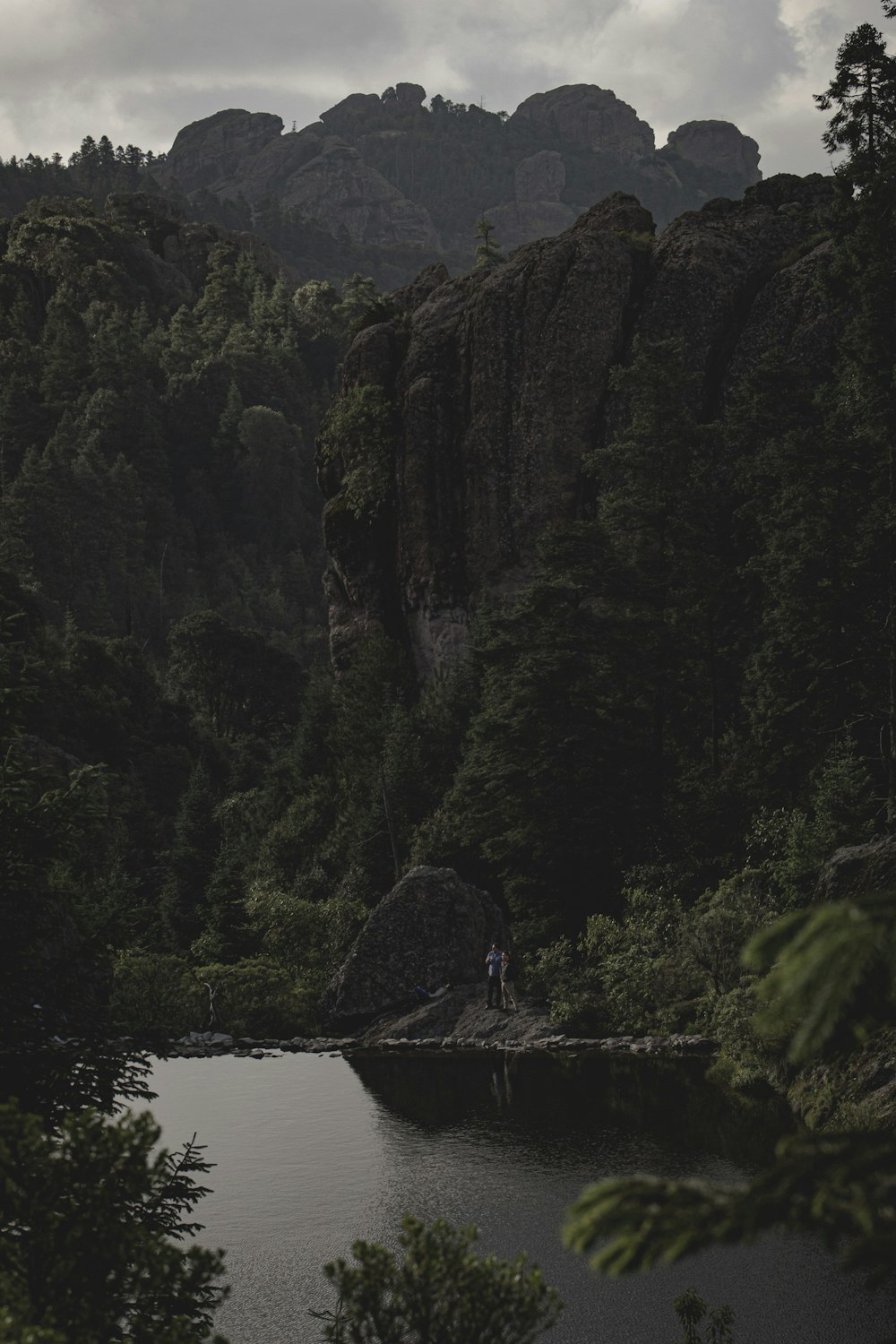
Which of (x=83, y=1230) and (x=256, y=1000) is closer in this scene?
(x=83, y=1230)

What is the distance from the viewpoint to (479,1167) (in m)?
18.5

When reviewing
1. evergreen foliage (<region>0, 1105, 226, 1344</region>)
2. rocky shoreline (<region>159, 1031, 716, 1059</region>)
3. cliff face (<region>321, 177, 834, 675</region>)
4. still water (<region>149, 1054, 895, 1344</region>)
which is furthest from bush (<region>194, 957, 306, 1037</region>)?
evergreen foliage (<region>0, 1105, 226, 1344</region>)

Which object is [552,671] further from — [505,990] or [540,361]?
[540,361]

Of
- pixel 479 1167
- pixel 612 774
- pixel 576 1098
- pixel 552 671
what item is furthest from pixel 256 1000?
pixel 479 1167

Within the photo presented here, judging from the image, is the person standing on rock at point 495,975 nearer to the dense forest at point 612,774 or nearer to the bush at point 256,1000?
the dense forest at point 612,774

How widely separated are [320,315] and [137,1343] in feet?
424

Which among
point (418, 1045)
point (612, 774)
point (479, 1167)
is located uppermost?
point (612, 774)

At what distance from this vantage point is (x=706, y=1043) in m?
26.1

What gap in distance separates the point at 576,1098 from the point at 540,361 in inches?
1107

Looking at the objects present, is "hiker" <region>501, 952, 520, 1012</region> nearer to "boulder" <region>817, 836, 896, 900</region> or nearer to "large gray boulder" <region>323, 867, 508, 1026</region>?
"large gray boulder" <region>323, 867, 508, 1026</region>

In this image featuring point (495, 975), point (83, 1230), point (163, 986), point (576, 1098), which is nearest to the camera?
point (83, 1230)

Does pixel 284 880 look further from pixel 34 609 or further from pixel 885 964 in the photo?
pixel 885 964

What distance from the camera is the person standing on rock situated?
97.3 feet

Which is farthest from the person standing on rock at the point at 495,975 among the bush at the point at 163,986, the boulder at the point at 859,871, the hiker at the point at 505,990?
the boulder at the point at 859,871
